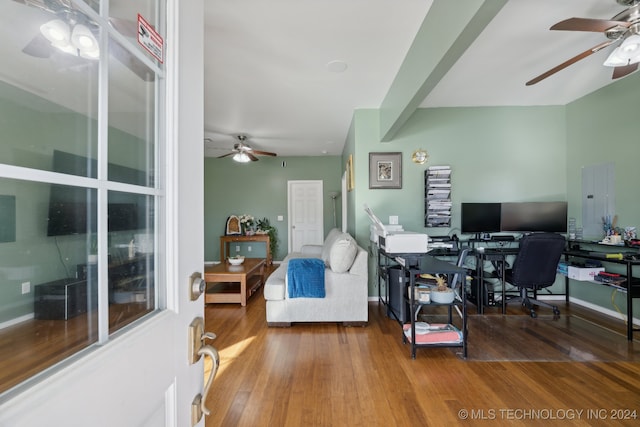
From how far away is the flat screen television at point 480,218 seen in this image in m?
3.50

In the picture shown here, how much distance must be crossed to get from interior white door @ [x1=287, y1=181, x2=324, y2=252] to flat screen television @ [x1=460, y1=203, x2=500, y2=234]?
11.3 feet

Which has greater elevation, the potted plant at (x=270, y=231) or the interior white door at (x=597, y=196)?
the interior white door at (x=597, y=196)

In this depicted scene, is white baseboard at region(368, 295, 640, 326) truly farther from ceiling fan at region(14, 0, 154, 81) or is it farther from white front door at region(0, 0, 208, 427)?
ceiling fan at region(14, 0, 154, 81)

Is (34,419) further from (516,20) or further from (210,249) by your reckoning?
(210,249)

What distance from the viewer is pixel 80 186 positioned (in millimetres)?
422

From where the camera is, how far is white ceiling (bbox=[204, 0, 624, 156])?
1.94m

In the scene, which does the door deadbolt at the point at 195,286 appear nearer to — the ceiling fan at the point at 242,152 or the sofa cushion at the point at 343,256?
the sofa cushion at the point at 343,256

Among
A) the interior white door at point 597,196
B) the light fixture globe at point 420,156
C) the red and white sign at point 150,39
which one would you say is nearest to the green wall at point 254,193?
the light fixture globe at point 420,156

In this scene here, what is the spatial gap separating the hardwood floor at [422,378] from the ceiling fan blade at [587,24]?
92.6 inches

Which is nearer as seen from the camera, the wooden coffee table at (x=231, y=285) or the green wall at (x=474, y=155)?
the wooden coffee table at (x=231, y=285)

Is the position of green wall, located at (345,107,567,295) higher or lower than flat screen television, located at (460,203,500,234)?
higher

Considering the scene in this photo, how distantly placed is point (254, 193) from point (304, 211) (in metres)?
1.26

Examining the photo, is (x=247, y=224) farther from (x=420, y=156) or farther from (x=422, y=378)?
(x=422, y=378)

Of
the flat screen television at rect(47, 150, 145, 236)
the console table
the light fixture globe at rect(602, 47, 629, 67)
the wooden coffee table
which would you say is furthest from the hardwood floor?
the console table
